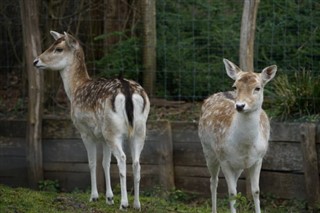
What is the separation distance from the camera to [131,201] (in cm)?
962

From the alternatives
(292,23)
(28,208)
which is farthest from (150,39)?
(28,208)

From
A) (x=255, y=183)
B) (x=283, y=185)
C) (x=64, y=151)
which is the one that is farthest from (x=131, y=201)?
(x=64, y=151)

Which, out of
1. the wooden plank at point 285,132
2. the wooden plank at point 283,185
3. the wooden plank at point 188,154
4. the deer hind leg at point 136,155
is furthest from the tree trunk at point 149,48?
the deer hind leg at point 136,155

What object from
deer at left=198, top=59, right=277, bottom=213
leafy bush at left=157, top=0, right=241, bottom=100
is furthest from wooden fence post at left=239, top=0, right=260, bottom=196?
deer at left=198, top=59, right=277, bottom=213

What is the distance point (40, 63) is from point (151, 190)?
209cm

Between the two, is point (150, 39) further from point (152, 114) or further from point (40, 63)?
point (40, 63)

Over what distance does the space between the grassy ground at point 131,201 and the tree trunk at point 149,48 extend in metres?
1.60

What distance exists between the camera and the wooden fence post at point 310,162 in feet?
33.1

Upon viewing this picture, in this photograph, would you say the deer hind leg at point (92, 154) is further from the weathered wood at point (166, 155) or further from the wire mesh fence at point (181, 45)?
the wire mesh fence at point (181, 45)

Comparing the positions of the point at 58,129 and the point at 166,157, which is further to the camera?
the point at 58,129

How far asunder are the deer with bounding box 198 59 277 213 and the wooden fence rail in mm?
1851

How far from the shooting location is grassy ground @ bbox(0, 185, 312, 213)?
348 inches

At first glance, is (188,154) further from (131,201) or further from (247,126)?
(247,126)

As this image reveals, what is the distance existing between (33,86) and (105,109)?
2558 millimetres
